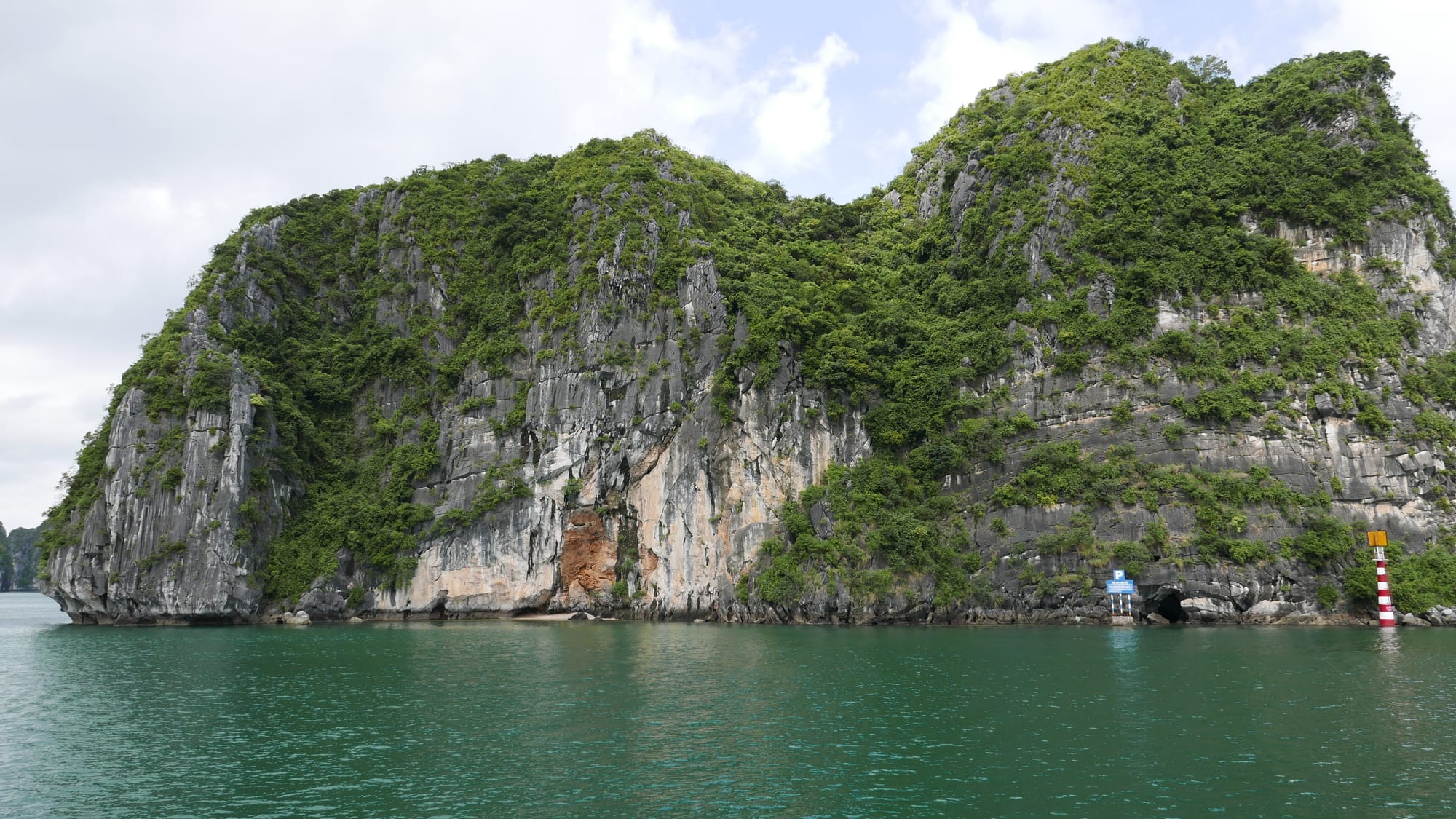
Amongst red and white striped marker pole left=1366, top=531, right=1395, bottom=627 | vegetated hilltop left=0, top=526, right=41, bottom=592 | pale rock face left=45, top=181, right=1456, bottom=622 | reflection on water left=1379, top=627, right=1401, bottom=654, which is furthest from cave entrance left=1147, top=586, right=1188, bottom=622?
vegetated hilltop left=0, top=526, right=41, bottom=592

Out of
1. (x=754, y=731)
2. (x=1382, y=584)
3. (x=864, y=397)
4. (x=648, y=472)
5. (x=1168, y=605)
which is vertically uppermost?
(x=864, y=397)

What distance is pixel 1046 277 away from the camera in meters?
54.3

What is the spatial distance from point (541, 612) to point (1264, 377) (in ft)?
148

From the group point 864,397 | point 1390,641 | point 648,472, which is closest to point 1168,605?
point 1390,641

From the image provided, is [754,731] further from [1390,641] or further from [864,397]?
[864,397]

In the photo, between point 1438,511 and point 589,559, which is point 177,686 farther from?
point 1438,511

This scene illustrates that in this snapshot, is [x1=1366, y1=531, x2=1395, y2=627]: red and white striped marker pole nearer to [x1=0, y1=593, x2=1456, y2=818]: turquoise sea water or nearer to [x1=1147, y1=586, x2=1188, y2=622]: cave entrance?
[x1=0, y1=593, x2=1456, y2=818]: turquoise sea water

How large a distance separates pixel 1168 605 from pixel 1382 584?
9.13 metres

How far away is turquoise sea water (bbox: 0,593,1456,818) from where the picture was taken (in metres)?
14.6

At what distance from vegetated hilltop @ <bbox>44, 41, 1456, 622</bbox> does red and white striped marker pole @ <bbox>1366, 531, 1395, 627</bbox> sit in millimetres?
880

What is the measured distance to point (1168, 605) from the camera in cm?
4331

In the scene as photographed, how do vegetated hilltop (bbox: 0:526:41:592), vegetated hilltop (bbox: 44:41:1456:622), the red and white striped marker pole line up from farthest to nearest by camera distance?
vegetated hilltop (bbox: 0:526:41:592)
vegetated hilltop (bbox: 44:41:1456:622)
the red and white striped marker pole

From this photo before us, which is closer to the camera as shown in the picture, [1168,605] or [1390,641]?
[1390,641]

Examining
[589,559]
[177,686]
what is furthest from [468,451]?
[177,686]
